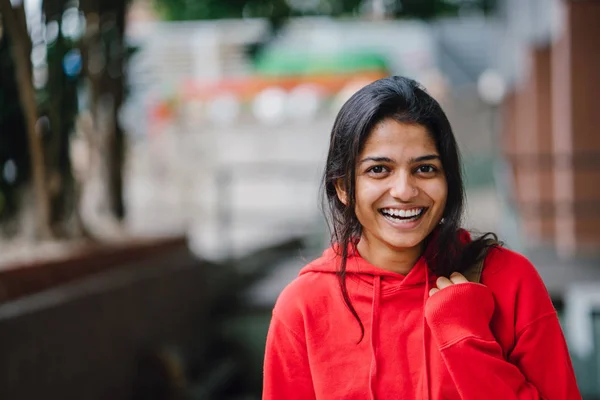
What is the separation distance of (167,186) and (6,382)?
483 inches

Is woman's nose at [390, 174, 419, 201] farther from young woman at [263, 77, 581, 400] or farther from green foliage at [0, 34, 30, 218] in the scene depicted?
green foliage at [0, 34, 30, 218]

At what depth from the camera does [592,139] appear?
8.59m

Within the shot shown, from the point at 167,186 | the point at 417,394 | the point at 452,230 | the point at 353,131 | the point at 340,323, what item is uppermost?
the point at 353,131

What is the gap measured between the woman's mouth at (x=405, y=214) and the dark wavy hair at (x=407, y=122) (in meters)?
0.08

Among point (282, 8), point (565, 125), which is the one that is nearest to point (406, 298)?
point (282, 8)

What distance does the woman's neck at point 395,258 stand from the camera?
1.86m

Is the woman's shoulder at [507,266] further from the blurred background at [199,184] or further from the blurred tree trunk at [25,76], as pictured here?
the blurred tree trunk at [25,76]

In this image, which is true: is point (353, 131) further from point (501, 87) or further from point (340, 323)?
point (501, 87)

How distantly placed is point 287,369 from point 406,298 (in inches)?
12.2

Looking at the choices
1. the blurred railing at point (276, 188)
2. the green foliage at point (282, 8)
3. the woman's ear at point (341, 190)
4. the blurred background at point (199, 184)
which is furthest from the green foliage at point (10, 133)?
the blurred railing at point (276, 188)

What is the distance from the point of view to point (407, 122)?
1.74 m

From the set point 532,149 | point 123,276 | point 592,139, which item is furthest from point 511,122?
point 123,276

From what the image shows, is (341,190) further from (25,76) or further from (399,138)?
(25,76)

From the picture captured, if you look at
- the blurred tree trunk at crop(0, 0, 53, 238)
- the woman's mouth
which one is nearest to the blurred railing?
the blurred tree trunk at crop(0, 0, 53, 238)
